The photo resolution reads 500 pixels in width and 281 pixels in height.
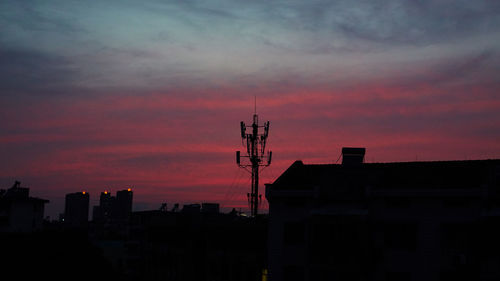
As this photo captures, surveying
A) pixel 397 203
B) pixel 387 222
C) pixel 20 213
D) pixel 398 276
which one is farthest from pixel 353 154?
pixel 20 213

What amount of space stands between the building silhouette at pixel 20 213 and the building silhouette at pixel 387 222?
33.0 metres

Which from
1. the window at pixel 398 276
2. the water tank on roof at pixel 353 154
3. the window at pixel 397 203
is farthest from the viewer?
the water tank on roof at pixel 353 154

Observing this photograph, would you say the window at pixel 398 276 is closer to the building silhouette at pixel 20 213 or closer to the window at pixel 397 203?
the window at pixel 397 203

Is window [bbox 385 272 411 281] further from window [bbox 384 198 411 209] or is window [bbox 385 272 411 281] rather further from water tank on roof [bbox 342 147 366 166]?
water tank on roof [bbox 342 147 366 166]

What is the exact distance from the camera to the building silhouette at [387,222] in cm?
3669

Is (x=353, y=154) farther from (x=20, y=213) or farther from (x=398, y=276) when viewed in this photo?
(x=20, y=213)

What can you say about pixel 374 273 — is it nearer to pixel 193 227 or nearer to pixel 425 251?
pixel 425 251

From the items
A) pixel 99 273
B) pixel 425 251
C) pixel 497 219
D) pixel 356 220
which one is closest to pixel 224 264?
pixel 356 220

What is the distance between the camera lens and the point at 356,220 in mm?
40188

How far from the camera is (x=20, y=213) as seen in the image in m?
63.3

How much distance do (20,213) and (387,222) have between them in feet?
143

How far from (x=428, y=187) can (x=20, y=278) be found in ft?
97.9

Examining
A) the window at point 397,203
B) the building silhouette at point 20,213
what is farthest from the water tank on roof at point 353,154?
the building silhouette at point 20,213

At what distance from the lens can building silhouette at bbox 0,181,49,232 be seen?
2430 inches
